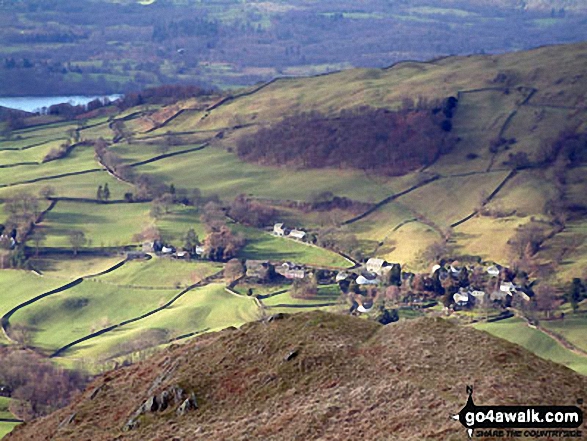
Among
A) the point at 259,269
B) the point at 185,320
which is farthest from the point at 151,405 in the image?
the point at 259,269

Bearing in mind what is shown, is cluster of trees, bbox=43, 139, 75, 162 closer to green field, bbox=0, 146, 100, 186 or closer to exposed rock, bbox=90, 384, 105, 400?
green field, bbox=0, 146, 100, 186

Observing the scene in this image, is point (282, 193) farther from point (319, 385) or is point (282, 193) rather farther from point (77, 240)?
point (319, 385)

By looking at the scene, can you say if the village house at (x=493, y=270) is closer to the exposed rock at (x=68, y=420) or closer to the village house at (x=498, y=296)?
the village house at (x=498, y=296)

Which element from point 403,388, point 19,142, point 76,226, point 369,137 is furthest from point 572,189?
point 403,388

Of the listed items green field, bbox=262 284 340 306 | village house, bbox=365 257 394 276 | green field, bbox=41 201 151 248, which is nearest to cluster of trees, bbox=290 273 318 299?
green field, bbox=262 284 340 306

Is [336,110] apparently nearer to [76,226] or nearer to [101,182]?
[101,182]

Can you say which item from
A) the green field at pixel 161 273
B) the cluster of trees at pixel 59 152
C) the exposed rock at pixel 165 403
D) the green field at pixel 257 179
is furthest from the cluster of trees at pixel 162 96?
the exposed rock at pixel 165 403
